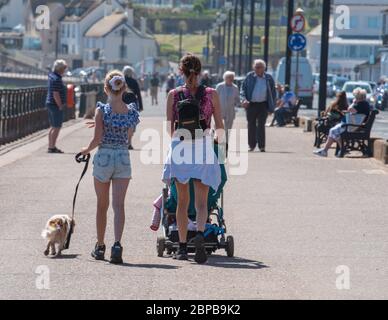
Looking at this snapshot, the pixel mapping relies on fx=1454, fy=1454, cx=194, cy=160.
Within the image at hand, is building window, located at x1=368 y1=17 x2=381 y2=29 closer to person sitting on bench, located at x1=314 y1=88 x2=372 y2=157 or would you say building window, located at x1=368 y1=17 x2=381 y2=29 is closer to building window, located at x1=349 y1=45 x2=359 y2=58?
building window, located at x1=349 y1=45 x2=359 y2=58

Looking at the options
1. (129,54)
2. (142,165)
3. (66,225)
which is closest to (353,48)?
(129,54)

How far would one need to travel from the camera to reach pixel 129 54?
18900 cm

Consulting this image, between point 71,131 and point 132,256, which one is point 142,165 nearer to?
point 132,256

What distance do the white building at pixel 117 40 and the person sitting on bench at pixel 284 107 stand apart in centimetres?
13885

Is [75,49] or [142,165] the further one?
[75,49]

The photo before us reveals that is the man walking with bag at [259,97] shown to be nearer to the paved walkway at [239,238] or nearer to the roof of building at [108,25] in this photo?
the paved walkway at [239,238]

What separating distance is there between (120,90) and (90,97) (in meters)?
39.0

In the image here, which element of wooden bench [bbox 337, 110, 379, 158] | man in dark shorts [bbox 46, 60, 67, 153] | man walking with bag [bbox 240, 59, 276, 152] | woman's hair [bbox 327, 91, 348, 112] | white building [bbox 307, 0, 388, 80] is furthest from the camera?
white building [bbox 307, 0, 388, 80]

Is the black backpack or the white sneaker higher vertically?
the black backpack

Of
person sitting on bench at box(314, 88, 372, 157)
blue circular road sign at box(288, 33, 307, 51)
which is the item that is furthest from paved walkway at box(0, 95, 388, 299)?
blue circular road sign at box(288, 33, 307, 51)

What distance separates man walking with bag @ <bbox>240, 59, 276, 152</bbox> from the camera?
27.4 meters

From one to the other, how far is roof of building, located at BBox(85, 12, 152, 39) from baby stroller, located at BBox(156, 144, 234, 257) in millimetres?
173405

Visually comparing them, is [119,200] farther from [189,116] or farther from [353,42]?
[353,42]
